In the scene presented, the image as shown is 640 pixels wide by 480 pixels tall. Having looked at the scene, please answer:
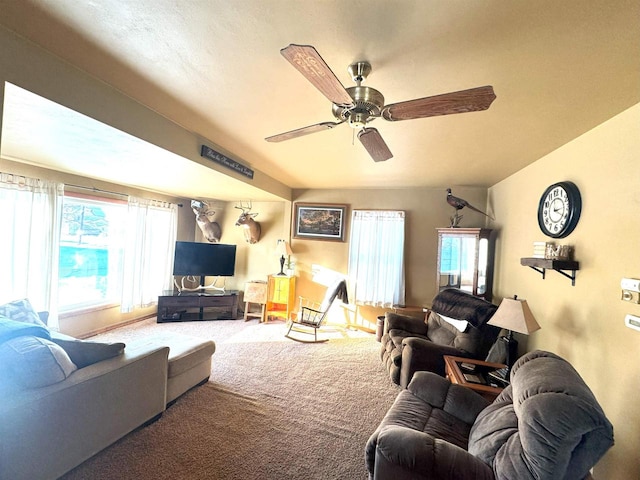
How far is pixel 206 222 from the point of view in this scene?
502 cm

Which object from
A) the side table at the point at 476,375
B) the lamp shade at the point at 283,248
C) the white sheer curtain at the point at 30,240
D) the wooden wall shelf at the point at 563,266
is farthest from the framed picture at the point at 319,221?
the white sheer curtain at the point at 30,240

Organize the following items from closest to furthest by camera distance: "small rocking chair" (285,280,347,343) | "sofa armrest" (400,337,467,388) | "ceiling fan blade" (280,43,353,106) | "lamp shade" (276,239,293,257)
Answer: "ceiling fan blade" (280,43,353,106), "sofa armrest" (400,337,467,388), "small rocking chair" (285,280,347,343), "lamp shade" (276,239,293,257)

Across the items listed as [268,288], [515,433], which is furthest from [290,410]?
[268,288]

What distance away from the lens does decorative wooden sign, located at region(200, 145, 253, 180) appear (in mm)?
2592

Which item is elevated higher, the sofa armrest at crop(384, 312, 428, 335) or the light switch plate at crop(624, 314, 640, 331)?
the light switch plate at crop(624, 314, 640, 331)

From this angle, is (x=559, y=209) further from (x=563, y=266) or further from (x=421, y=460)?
(x=421, y=460)

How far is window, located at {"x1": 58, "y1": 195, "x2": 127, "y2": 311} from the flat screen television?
856 mm

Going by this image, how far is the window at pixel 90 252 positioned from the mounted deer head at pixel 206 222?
106 cm

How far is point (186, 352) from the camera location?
2449 mm

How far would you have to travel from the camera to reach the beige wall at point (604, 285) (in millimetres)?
1575

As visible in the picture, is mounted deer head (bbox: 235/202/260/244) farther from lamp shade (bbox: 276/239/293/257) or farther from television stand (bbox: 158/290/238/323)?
television stand (bbox: 158/290/238/323)

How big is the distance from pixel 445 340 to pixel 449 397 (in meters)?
1.34

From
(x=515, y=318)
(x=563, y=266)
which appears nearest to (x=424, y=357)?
(x=515, y=318)

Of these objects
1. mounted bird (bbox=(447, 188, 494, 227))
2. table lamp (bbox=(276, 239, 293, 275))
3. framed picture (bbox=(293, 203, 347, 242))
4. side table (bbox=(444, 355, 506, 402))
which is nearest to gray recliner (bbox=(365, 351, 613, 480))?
side table (bbox=(444, 355, 506, 402))
